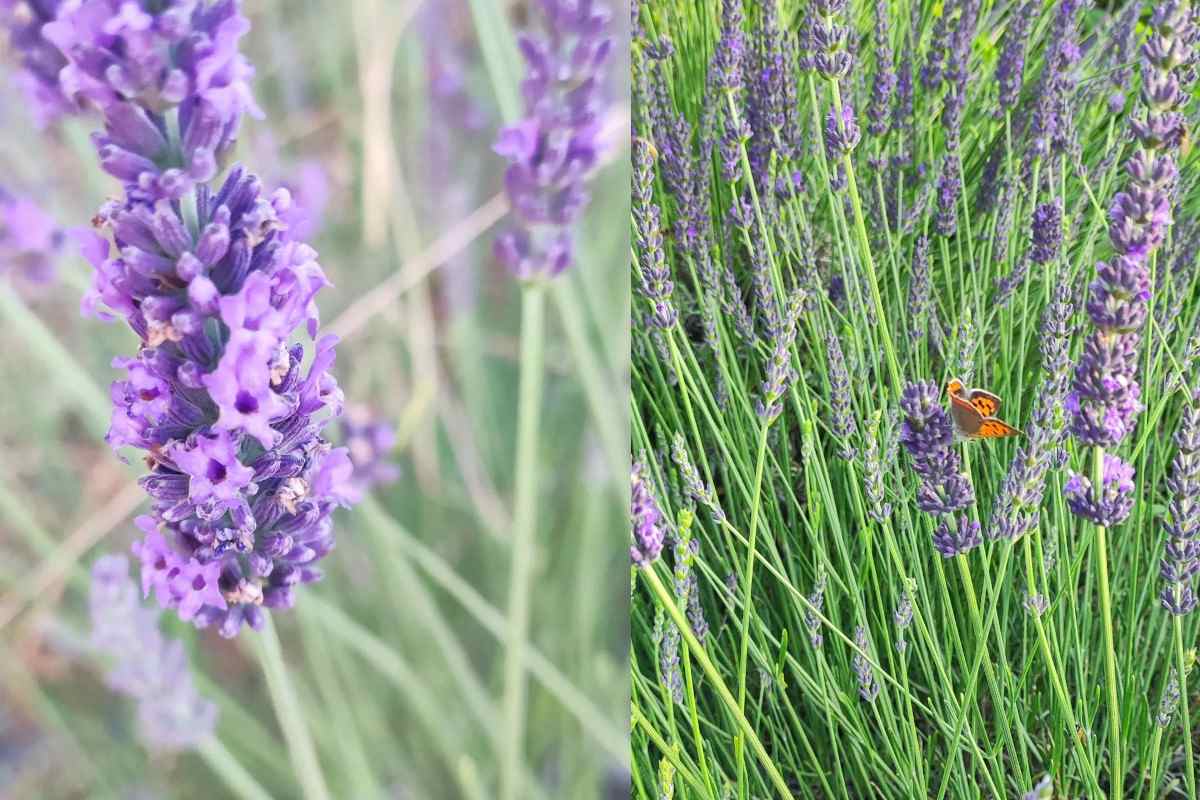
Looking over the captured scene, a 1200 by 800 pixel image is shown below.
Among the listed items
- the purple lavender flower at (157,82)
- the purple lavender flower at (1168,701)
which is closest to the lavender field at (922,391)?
the purple lavender flower at (1168,701)

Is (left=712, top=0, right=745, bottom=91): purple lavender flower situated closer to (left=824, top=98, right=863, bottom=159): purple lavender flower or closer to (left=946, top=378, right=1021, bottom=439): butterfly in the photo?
(left=824, top=98, right=863, bottom=159): purple lavender flower

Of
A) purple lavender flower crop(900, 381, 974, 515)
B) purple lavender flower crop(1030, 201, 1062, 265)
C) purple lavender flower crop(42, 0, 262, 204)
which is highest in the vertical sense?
purple lavender flower crop(42, 0, 262, 204)

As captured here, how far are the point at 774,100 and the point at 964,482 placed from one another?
1.45 ft

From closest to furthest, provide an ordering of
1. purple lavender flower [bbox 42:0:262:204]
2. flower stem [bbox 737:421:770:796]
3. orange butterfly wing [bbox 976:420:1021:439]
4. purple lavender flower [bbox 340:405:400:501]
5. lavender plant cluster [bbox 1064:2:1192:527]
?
purple lavender flower [bbox 42:0:262:204]
lavender plant cluster [bbox 1064:2:1192:527]
orange butterfly wing [bbox 976:420:1021:439]
flower stem [bbox 737:421:770:796]
purple lavender flower [bbox 340:405:400:501]

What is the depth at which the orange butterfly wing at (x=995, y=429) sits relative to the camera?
2.83 feet

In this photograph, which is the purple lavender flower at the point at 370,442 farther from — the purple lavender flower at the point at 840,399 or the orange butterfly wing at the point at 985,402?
the orange butterfly wing at the point at 985,402

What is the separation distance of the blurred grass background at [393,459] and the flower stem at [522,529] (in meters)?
0.02

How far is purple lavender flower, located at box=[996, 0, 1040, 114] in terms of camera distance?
0.88 metres

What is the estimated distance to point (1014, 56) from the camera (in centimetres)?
89

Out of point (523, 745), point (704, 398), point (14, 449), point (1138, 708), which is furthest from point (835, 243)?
point (14, 449)

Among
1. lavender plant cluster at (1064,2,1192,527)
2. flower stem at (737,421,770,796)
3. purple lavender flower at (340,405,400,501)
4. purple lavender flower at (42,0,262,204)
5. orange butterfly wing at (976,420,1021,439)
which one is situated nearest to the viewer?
purple lavender flower at (42,0,262,204)

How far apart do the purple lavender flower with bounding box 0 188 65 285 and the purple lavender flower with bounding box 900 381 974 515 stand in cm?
88

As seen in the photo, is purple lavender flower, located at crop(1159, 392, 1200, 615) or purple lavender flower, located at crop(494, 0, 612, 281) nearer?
purple lavender flower, located at crop(1159, 392, 1200, 615)

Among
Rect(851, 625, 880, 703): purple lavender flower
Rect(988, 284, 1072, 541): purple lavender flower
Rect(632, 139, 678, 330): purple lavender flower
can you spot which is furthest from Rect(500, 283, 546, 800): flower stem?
Rect(988, 284, 1072, 541): purple lavender flower
